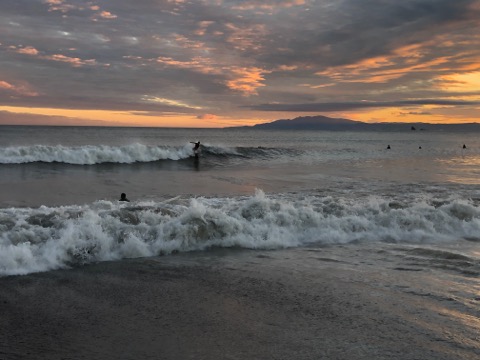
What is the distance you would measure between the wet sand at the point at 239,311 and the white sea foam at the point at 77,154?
23893 millimetres

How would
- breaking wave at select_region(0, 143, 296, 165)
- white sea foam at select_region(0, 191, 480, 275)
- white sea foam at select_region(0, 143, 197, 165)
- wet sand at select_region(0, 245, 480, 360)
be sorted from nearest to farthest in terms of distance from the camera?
1. wet sand at select_region(0, 245, 480, 360)
2. white sea foam at select_region(0, 191, 480, 275)
3. white sea foam at select_region(0, 143, 197, 165)
4. breaking wave at select_region(0, 143, 296, 165)

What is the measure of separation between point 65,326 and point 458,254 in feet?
24.5

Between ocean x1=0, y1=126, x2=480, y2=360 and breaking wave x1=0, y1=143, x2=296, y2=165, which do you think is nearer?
ocean x1=0, y1=126, x2=480, y2=360

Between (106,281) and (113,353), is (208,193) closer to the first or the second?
(106,281)

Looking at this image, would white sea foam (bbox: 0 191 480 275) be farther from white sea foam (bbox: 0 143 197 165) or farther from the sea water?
white sea foam (bbox: 0 143 197 165)

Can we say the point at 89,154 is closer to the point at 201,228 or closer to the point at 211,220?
the point at 211,220

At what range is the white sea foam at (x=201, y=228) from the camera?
8.16 meters

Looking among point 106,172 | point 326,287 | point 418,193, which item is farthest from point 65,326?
point 106,172

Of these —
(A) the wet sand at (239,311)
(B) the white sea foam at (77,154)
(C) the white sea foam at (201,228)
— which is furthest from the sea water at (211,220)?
(B) the white sea foam at (77,154)

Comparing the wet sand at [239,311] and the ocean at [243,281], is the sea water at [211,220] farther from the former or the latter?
the wet sand at [239,311]

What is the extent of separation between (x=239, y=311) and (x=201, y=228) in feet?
13.0

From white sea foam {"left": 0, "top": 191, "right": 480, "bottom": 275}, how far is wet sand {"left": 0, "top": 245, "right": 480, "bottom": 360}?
23.9 inches

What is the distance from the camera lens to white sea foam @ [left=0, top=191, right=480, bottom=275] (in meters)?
8.16

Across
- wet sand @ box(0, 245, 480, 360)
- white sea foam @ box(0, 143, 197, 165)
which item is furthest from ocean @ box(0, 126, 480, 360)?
white sea foam @ box(0, 143, 197, 165)
